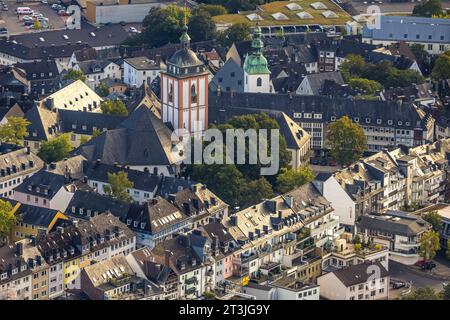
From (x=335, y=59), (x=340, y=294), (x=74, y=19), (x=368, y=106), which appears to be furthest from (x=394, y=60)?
(x=340, y=294)

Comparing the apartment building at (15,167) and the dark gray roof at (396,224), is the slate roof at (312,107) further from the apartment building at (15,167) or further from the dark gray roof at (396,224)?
the dark gray roof at (396,224)

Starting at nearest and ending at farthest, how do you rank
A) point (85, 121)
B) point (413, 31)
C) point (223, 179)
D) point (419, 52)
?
point (223, 179), point (85, 121), point (419, 52), point (413, 31)

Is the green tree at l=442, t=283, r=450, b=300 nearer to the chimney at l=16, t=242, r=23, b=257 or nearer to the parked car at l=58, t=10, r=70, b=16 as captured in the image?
the chimney at l=16, t=242, r=23, b=257

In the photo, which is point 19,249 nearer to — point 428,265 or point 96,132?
point 428,265

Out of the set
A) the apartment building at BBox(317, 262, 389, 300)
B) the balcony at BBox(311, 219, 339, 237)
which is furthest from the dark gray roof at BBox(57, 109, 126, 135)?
the apartment building at BBox(317, 262, 389, 300)

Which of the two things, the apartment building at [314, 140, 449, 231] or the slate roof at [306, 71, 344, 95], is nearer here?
the apartment building at [314, 140, 449, 231]

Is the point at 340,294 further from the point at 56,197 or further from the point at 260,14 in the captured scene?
the point at 260,14

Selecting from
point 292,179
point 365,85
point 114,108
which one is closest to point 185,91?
point 114,108
